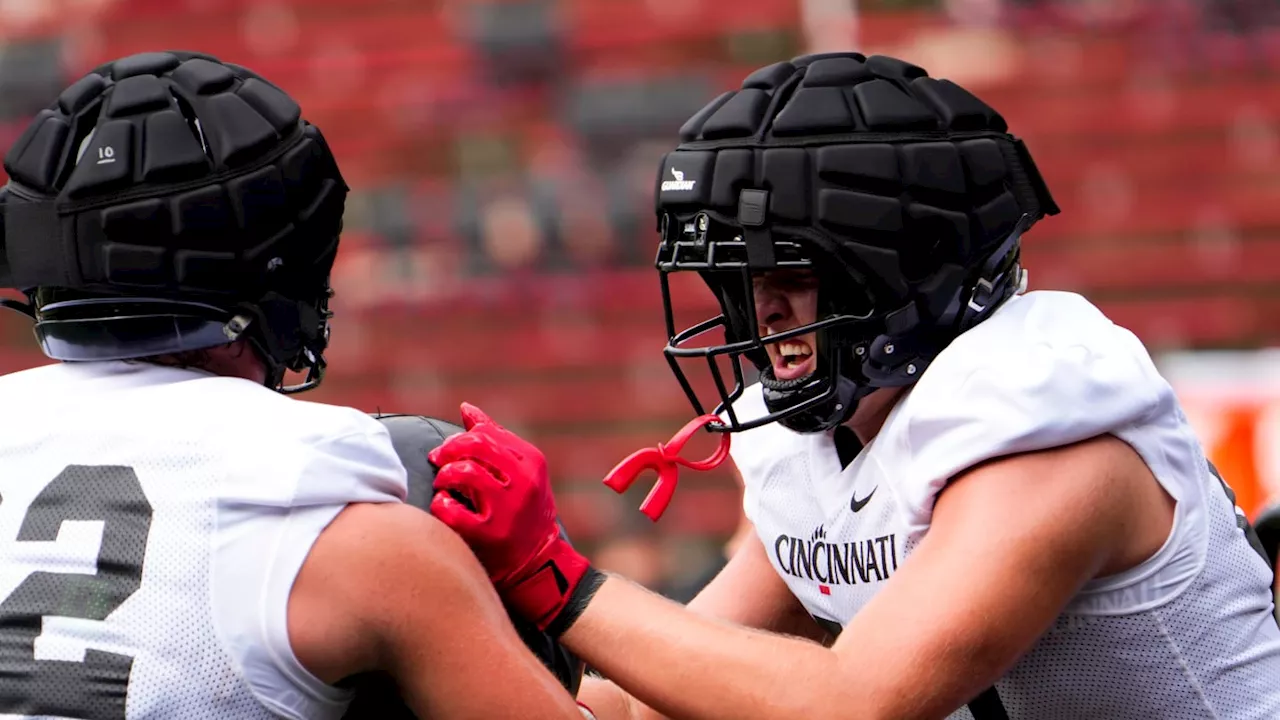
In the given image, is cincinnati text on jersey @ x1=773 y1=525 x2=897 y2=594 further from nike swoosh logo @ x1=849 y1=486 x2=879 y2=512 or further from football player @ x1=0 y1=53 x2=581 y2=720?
football player @ x1=0 y1=53 x2=581 y2=720

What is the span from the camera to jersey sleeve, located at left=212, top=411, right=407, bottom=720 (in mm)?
2031

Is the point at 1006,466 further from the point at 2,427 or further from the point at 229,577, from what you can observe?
the point at 2,427

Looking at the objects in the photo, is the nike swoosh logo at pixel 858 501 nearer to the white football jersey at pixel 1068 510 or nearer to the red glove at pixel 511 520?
the white football jersey at pixel 1068 510

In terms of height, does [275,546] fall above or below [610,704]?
above

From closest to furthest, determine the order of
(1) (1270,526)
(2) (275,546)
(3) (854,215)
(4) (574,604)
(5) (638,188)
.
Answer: (2) (275,546) → (4) (574,604) → (3) (854,215) → (1) (1270,526) → (5) (638,188)

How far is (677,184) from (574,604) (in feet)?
2.36

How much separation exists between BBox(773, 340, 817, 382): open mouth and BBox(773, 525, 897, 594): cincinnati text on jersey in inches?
10.4

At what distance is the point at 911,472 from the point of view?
8.04ft

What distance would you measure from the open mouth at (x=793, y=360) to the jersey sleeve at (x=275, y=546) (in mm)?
837

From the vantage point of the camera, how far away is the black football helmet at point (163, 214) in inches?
87.7

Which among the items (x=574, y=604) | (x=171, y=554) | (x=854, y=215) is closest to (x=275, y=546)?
(x=171, y=554)

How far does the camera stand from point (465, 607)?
2.11 m

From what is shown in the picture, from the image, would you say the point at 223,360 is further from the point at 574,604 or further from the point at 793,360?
the point at 793,360

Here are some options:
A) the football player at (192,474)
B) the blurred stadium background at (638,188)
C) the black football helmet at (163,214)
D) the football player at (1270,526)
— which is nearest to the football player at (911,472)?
the football player at (192,474)
